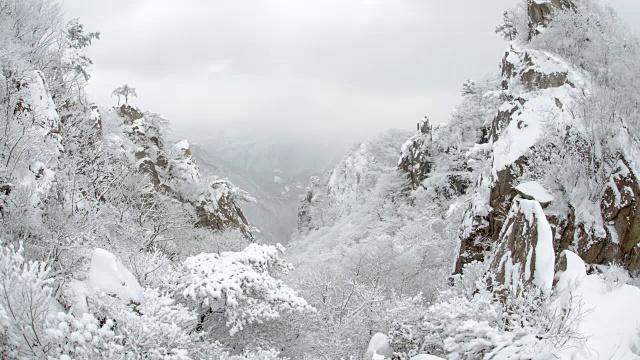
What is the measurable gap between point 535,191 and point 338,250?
58.4 ft

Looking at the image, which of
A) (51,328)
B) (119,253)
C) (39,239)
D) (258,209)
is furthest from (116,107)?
(258,209)

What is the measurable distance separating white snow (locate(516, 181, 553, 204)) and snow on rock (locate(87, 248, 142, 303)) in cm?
1191

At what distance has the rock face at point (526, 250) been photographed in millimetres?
5867

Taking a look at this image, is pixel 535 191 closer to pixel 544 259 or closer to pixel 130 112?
pixel 544 259

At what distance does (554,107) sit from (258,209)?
56278 millimetres

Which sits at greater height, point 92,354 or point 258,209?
point 92,354

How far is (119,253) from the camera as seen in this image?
9500 millimetres

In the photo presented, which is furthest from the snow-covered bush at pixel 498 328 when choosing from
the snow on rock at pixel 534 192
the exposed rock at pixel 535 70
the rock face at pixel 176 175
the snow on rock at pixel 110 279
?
the rock face at pixel 176 175

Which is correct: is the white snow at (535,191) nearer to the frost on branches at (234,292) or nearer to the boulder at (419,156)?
the frost on branches at (234,292)

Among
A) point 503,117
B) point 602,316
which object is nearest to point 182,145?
point 503,117

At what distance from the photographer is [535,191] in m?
13.0

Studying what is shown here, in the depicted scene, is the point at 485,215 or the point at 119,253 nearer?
the point at 119,253

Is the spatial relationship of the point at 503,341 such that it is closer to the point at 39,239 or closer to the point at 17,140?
the point at 39,239

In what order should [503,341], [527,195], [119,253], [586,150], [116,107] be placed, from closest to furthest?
[503,341], [119,253], [527,195], [586,150], [116,107]
